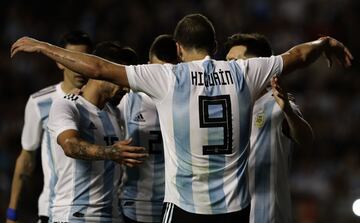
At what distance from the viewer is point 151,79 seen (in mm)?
6102

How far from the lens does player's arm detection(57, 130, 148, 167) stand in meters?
5.88

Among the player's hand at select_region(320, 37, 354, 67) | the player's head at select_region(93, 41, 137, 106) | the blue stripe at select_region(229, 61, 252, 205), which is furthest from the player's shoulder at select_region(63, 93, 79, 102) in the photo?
the player's hand at select_region(320, 37, 354, 67)

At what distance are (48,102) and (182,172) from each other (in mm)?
2259

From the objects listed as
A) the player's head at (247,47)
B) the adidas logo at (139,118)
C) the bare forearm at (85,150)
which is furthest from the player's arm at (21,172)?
the player's head at (247,47)

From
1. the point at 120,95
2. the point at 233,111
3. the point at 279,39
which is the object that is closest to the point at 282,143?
the point at 233,111

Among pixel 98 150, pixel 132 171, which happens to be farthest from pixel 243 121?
pixel 132 171

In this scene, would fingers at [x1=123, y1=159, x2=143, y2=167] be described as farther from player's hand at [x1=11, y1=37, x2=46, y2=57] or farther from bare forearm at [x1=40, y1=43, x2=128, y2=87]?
player's hand at [x1=11, y1=37, x2=46, y2=57]

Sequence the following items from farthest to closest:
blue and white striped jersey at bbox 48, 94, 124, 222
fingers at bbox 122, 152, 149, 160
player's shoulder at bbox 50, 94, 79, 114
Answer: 1. blue and white striped jersey at bbox 48, 94, 124, 222
2. player's shoulder at bbox 50, 94, 79, 114
3. fingers at bbox 122, 152, 149, 160

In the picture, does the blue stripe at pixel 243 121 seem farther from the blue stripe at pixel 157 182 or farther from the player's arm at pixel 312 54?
the blue stripe at pixel 157 182

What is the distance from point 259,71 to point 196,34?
18.3 inches

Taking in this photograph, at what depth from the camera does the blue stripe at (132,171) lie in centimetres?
741

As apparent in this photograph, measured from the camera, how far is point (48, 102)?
809 centimetres

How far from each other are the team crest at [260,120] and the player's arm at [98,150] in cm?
111

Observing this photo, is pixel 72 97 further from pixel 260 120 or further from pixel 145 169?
pixel 260 120
